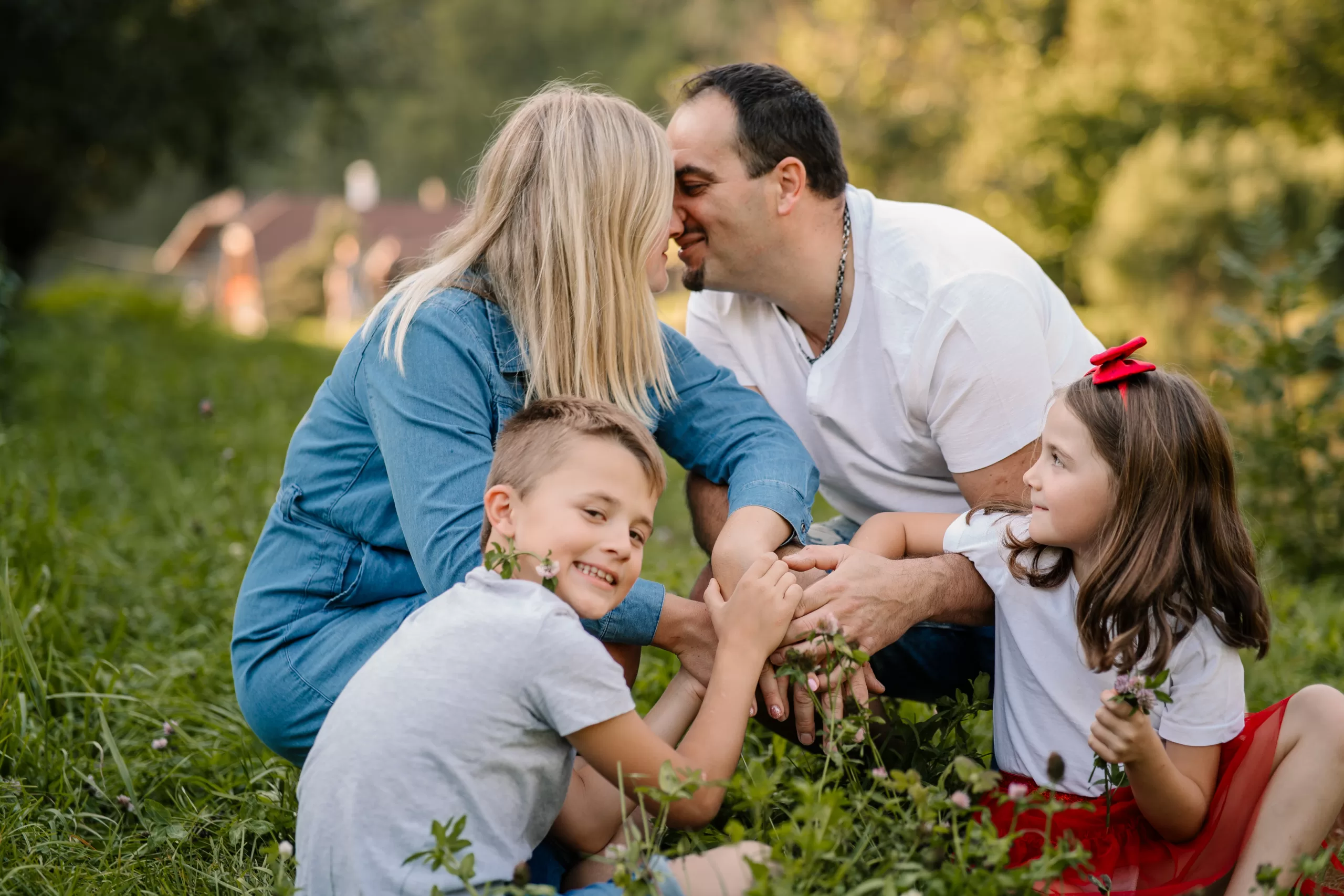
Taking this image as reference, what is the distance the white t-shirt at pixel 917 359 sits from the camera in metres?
2.88

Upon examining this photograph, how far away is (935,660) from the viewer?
2959mm

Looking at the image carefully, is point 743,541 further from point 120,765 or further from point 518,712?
point 120,765

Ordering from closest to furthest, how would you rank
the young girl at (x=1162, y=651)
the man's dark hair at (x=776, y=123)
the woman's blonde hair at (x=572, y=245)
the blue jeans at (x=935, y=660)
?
the young girl at (x=1162, y=651) < the woman's blonde hair at (x=572, y=245) < the blue jeans at (x=935, y=660) < the man's dark hair at (x=776, y=123)

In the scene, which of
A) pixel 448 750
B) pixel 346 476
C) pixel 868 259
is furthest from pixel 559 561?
pixel 868 259

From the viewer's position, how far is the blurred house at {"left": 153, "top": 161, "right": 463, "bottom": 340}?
129ft

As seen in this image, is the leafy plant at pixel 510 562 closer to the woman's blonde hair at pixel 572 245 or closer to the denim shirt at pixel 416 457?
the denim shirt at pixel 416 457

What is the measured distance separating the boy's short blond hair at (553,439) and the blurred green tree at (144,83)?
371 inches

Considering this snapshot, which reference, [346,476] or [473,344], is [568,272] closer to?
[473,344]

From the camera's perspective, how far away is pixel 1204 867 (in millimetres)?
2215

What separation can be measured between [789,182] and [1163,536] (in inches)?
56.5

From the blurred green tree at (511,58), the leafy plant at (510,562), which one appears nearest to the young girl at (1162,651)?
the leafy plant at (510,562)

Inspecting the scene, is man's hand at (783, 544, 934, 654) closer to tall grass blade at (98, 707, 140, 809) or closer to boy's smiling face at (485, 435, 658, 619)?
boy's smiling face at (485, 435, 658, 619)

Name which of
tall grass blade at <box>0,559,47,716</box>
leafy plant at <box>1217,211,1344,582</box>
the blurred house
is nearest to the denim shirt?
tall grass blade at <box>0,559,47,716</box>

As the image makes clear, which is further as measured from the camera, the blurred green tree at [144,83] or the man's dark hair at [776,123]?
the blurred green tree at [144,83]
